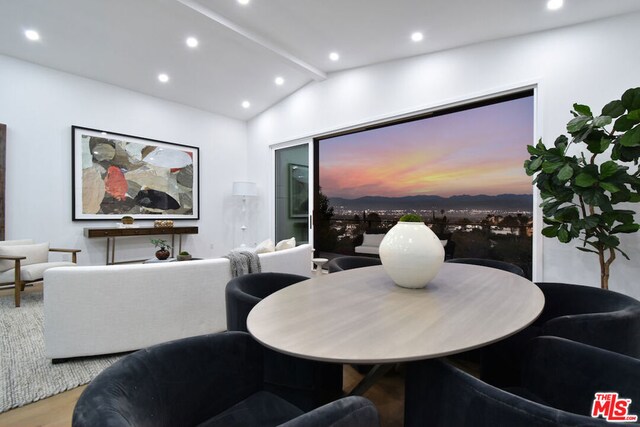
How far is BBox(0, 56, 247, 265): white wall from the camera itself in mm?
4262

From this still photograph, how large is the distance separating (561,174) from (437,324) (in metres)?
2.09

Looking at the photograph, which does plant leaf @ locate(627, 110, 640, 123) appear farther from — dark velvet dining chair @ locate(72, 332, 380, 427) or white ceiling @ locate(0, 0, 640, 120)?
dark velvet dining chair @ locate(72, 332, 380, 427)

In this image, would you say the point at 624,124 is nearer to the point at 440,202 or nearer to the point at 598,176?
the point at 598,176

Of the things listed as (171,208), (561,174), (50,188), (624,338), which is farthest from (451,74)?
(50,188)

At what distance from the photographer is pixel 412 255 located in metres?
1.44

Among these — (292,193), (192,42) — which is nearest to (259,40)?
(192,42)

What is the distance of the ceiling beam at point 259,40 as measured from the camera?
138 inches

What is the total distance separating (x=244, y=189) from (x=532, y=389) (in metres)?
5.73

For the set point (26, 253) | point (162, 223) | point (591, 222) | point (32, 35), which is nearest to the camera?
point (591, 222)

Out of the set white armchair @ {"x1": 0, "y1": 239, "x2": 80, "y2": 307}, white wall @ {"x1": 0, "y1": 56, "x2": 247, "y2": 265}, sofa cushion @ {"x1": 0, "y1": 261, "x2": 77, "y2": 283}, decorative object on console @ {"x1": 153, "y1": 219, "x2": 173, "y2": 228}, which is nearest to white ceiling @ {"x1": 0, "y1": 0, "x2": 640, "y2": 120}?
white wall @ {"x1": 0, "y1": 56, "x2": 247, "y2": 265}

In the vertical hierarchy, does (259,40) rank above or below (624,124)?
above

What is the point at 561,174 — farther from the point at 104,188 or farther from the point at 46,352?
the point at 104,188

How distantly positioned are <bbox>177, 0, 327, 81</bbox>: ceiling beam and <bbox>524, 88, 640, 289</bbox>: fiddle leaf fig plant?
11.0 ft

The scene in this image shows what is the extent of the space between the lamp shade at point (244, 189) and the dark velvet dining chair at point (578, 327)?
5324 mm
